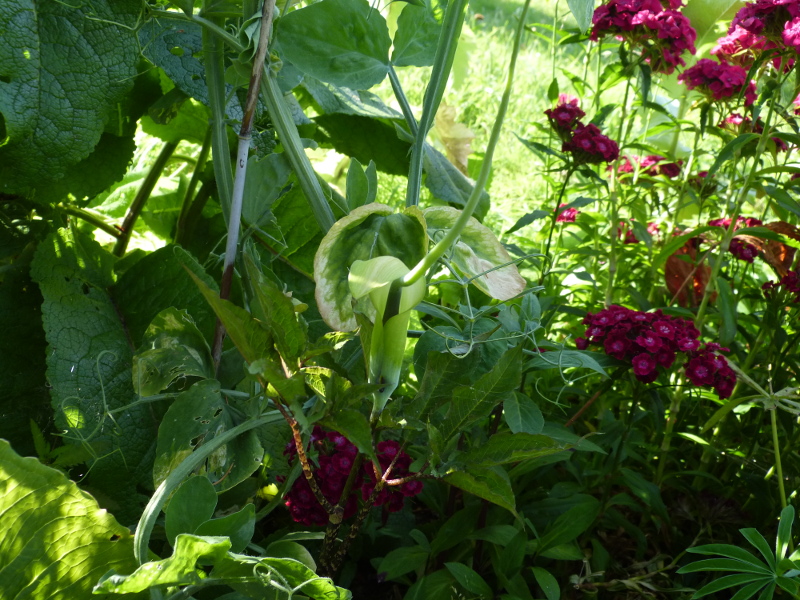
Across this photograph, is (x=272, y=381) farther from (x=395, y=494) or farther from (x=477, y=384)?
(x=395, y=494)

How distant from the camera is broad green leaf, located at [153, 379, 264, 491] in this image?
0.69 metres

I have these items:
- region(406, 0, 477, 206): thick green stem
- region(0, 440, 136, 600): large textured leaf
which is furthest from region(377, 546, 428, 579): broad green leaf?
region(406, 0, 477, 206): thick green stem

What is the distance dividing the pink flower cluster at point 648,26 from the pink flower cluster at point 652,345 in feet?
2.30

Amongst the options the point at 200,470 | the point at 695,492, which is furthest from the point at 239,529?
the point at 695,492

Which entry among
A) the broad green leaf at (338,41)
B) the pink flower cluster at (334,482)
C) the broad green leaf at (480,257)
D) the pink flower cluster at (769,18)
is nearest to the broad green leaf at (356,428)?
the broad green leaf at (480,257)

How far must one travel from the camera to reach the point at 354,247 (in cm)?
69

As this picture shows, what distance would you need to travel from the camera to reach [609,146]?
1.47m

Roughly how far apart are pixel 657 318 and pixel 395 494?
49 centimetres

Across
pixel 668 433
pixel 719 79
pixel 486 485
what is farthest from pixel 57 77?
pixel 719 79

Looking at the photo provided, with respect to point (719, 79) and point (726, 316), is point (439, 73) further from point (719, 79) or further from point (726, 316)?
point (719, 79)

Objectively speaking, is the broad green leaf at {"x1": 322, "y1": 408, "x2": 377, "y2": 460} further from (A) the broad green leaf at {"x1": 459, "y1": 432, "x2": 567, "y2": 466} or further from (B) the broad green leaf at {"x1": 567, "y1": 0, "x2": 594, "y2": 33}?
(B) the broad green leaf at {"x1": 567, "y1": 0, "x2": 594, "y2": 33}

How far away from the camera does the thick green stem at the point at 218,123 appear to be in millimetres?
792

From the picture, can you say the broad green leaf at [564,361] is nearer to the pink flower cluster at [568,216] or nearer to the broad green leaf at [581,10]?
the broad green leaf at [581,10]

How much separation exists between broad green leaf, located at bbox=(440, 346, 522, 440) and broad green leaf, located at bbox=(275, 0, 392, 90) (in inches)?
13.8
